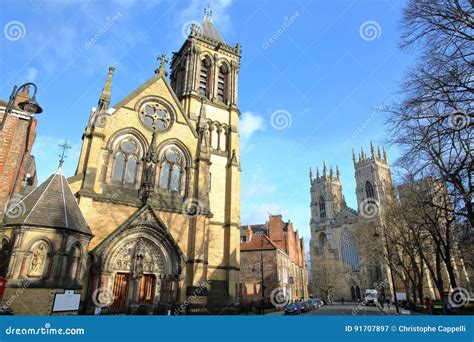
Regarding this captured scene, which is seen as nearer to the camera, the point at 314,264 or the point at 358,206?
the point at 314,264

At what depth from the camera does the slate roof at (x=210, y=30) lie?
33.7 metres

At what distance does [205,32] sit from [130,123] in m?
17.8

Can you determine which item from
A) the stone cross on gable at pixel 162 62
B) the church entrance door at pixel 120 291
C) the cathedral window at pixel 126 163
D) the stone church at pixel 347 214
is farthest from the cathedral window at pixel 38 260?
the stone church at pixel 347 214

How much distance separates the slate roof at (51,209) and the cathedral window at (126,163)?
3548mm

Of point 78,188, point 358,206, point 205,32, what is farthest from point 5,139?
point 358,206

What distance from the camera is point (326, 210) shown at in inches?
3482

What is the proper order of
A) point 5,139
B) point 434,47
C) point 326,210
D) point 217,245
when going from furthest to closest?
point 326,210, point 217,245, point 5,139, point 434,47

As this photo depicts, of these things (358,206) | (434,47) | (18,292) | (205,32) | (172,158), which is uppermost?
(205,32)

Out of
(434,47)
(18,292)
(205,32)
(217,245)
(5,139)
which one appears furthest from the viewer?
(205,32)

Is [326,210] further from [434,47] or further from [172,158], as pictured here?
[434,47]

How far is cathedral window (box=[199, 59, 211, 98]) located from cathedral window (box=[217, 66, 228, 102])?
1.22 m

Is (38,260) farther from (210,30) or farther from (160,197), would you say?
(210,30)

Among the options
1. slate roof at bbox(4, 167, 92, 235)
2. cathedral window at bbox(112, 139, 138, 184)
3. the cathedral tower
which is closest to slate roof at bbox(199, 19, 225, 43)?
the cathedral tower

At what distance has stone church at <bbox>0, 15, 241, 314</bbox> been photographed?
14.3 metres
